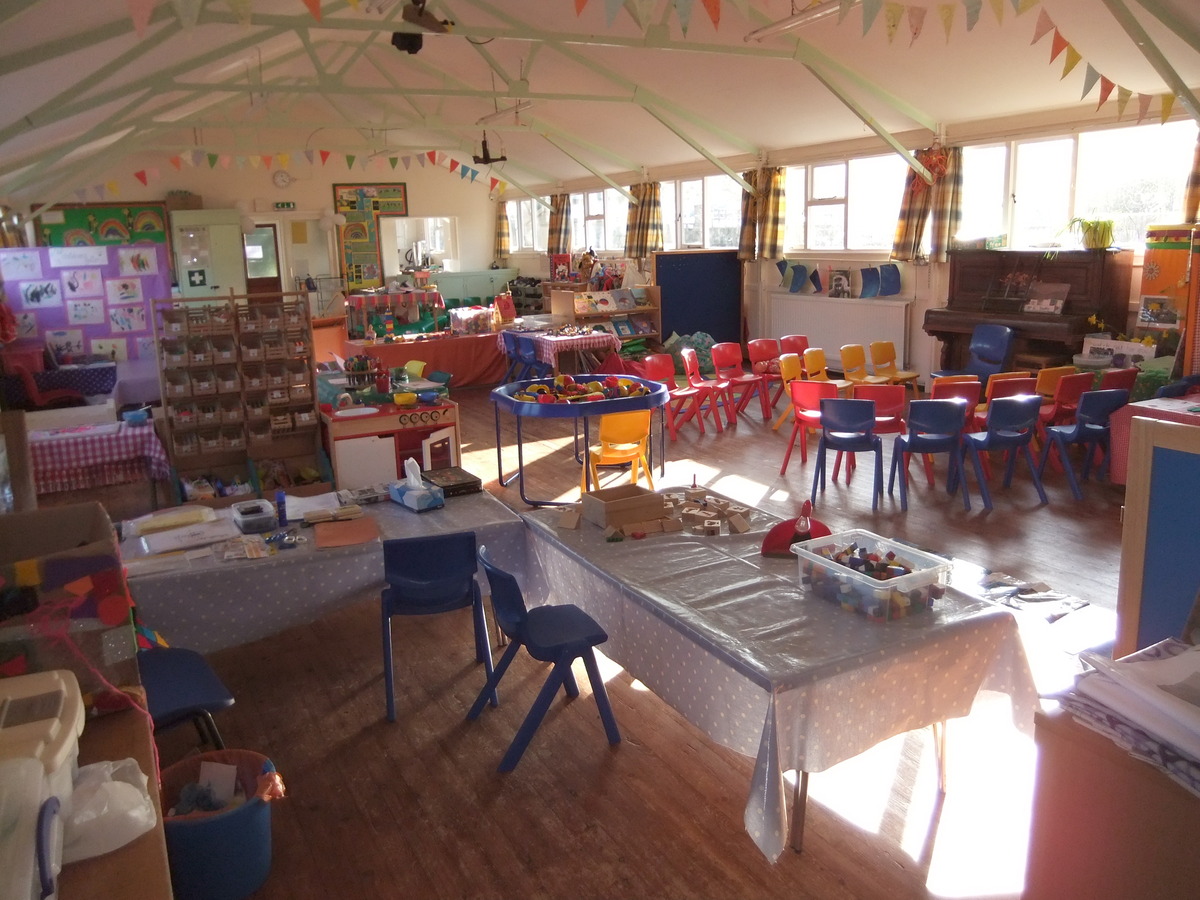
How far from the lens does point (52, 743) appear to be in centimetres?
177

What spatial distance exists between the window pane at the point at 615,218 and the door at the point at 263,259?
19.2 feet

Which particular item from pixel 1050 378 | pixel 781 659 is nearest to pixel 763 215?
pixel 1050 378

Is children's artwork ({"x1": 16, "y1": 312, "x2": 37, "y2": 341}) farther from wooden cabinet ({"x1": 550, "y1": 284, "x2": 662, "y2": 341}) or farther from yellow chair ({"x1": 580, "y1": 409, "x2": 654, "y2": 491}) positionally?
yellow chair ({"x1": 580, "y1": 409, "x2": 654, "y2": 491})

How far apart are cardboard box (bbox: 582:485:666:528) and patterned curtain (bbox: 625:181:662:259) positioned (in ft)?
36.6

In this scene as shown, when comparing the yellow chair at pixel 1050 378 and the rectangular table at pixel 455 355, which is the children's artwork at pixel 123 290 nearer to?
the rectangular table at pixel 455 355

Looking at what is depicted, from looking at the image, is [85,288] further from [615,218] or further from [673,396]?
[615,218]

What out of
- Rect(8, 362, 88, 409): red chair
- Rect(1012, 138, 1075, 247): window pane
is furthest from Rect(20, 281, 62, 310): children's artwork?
Rect(1012, 138, 1075, 247): window pane

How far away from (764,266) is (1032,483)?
6.37 m

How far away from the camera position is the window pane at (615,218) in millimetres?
16031

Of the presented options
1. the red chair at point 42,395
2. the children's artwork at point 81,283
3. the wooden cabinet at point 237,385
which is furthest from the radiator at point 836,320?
the red chair at point 42,395

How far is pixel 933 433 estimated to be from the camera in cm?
623

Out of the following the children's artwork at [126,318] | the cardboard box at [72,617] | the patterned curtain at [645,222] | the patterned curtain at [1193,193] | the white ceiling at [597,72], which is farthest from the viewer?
the patterned curtain at [645,222]

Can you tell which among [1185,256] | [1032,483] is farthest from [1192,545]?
[1185,256]

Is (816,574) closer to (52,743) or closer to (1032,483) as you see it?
(52,743)
